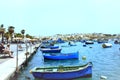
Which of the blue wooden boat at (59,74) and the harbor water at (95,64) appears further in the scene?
the harbor water at (95,64)

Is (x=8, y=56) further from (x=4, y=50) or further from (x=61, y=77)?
(x=61, y=77)

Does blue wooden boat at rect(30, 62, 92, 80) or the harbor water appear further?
the harbor water

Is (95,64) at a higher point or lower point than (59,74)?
lower

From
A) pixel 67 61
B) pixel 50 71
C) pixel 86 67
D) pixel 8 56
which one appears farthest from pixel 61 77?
pixel 67 61

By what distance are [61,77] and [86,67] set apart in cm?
314

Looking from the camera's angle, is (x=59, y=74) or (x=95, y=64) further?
(x=95, y=64)

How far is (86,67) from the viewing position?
30.0m

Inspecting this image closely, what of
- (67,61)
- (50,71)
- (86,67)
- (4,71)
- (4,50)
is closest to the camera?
(4,71)

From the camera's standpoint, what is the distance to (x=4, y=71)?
25.9 metres

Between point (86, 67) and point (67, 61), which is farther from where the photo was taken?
point (67, 61)

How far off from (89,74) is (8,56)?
11.7m

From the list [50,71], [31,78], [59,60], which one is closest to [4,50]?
[31,78]

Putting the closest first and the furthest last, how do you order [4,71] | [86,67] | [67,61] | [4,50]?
[4,71] → [86,67] → [4,50] → [67,61]

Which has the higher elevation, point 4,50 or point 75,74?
point 4,50
